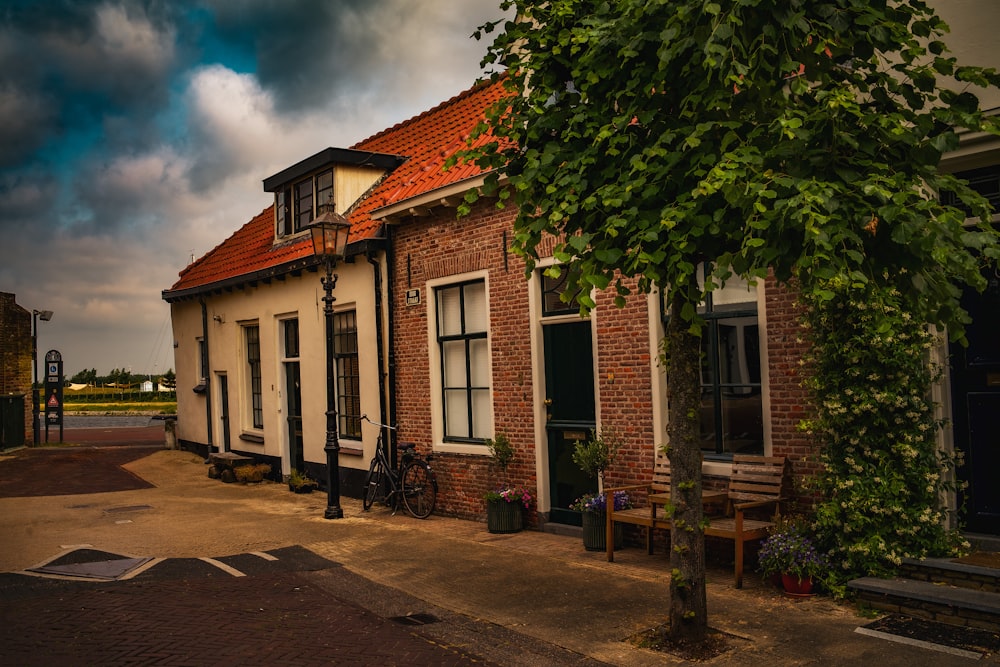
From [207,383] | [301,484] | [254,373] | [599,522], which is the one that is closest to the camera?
[599,522]

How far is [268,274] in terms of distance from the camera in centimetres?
1598

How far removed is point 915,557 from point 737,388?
226 cm

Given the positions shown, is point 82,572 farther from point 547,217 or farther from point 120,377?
point 120,377

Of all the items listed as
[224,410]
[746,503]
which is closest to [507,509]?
[746,503]

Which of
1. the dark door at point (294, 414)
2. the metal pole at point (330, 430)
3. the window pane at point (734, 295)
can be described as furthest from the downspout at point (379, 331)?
the window pane at point (734, 295)

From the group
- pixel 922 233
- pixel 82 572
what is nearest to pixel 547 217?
pixel 922 233

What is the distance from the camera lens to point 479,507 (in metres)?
11.2

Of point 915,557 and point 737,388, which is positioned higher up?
point 737,388

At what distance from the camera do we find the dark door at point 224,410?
63.1ft

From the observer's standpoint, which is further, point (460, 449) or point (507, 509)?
point (460, 449)

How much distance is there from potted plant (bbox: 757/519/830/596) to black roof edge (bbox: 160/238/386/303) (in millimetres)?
7581

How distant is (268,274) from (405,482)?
591 centimetres

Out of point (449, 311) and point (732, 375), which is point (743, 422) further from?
point (449, 311)

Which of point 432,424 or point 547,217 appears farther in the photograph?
point 432,424
